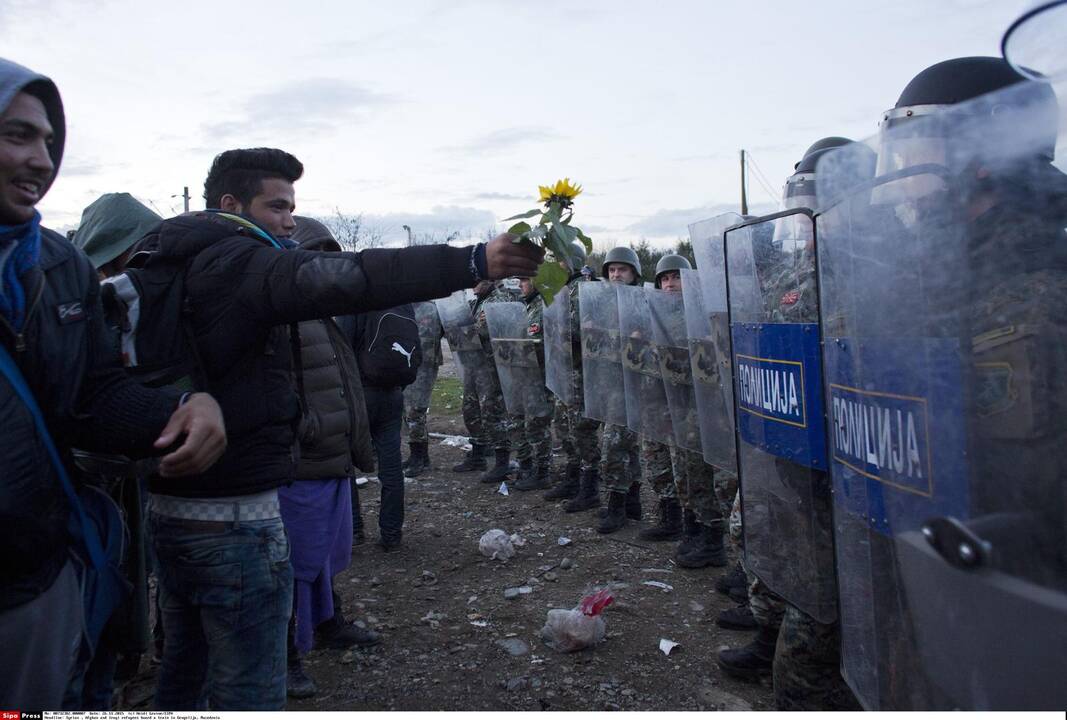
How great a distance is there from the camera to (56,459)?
1597 mm

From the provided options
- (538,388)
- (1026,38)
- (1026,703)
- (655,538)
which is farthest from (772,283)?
A: (538,388)

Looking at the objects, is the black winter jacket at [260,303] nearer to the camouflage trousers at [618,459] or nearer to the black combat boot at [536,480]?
the camouflage trousers at [618,459]

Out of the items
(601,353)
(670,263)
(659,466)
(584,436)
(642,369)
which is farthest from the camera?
(584,436)

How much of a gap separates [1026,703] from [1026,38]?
0.97m

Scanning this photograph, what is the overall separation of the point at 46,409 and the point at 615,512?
449 cm

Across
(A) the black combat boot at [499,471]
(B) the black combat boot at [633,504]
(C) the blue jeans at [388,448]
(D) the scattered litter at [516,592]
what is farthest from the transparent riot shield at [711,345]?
(A) the black combat boot at [499,471]

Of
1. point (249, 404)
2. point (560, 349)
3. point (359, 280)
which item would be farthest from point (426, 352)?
point (359, 280)

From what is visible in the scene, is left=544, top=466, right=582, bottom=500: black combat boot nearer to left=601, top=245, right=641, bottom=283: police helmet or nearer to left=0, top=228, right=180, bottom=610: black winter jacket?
left=601, top=245, right=641, bottom=283: police helmet

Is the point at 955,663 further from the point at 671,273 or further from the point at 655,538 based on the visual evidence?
the point at 671,273

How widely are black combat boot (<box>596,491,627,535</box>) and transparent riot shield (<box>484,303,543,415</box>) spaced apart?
5.41ft

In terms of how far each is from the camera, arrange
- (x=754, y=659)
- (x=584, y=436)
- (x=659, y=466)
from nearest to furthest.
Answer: (x=754, y=659)
(x=659, y=466)
(x=584, y=436)

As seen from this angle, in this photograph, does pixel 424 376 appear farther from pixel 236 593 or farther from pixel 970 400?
pixel 970 400

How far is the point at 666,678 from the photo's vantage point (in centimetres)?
337

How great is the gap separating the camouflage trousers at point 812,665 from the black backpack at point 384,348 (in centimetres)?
294
